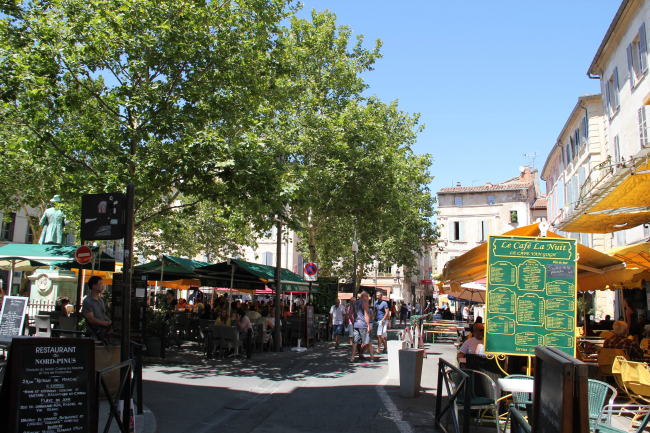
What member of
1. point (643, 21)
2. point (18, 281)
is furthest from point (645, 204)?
point (18, 281)

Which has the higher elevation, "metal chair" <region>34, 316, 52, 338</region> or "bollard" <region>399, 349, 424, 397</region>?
"metal chair" <region>34, 316, 52, 338</region>

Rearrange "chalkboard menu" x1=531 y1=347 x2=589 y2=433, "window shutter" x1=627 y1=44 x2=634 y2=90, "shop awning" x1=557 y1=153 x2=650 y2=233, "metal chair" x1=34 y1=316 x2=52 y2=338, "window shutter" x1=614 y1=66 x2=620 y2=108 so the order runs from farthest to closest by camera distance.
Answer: "window shutter" x1=614 y1=66 x2=620 y2=108, "window shutter" x1=627 y1=44 x2=634 y2=90, "metal chair" x1=34 y1=316 x2=52 y2=338, "shop awning" x1=557 y1=153 x2=650 y2=233, "chalkboard menu" x1=531 y1=347 x2=589 y2=433

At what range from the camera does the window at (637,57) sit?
59.5ft

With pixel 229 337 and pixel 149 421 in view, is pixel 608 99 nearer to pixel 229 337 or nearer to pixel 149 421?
pixel 229 337

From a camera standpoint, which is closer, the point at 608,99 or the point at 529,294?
the point at 529,294

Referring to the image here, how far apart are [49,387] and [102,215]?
86.1 inches

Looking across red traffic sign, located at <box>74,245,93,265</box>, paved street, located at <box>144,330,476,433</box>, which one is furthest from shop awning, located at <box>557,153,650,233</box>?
red traffic sign, located at <box>74,245,93,265</box>

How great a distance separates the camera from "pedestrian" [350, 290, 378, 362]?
13.2 m

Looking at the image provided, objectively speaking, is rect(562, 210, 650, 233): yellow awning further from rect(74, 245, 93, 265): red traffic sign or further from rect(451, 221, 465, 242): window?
rect(451, 221, 465, 242): window

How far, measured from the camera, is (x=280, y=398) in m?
8.88

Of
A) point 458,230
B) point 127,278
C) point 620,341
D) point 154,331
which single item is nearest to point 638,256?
point 620,341

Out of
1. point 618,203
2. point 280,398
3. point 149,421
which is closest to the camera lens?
point 149,421

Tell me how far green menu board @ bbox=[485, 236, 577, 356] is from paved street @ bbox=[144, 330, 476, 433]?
1.61 meters

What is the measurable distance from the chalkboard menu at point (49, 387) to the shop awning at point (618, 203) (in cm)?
726
